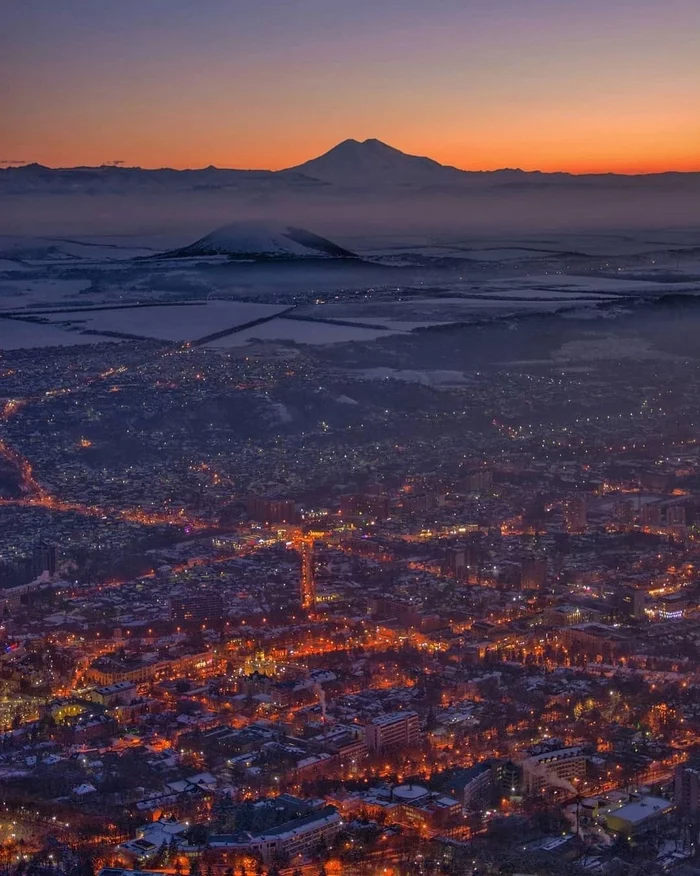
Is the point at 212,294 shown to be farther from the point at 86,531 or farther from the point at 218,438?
the point at 86,531

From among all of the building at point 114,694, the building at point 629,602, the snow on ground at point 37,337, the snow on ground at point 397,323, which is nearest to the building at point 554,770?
the building at point 114,694

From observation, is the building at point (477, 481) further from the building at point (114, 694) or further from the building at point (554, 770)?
the building at point (554, 770)

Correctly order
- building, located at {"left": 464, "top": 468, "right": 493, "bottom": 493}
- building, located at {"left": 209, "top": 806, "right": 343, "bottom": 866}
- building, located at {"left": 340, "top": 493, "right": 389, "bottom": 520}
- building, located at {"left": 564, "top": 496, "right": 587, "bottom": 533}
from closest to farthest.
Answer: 1. building, located at {"left": 209, "top": 806, "right": 343, "bottom": 866}
2. building, located at {"left": 564, "top": 496, "right": 587, "bottom": 533}
3. building, located at {"left": 340, "top": 493, "right": 389, "bottom": 520}
4. building, located at {"left": 464, "top": 468, "right": 493, "bottom": 493}

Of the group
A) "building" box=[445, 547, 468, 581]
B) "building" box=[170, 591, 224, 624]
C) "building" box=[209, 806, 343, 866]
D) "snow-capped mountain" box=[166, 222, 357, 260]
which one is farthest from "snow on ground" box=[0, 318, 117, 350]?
"building" box=[209, 806, 343, 866]

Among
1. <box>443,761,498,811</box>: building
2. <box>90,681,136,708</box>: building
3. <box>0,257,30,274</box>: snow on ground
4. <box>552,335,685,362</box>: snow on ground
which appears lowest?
<box>90,681,136,708</box>: building

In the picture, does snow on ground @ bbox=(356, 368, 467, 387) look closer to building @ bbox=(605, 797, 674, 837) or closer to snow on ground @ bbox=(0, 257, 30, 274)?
snow on ground @ bbox=(0, 257, 30, 274)

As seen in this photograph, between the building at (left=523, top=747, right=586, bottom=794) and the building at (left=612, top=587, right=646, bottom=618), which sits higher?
the building at (left=612, top=587, right=646, bottom=618)

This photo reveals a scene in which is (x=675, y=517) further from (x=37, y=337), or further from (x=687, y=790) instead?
(x=37, y=337)

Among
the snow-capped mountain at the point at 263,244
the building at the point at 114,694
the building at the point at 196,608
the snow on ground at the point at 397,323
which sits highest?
the snow-capped mountain at the point at 263,244
